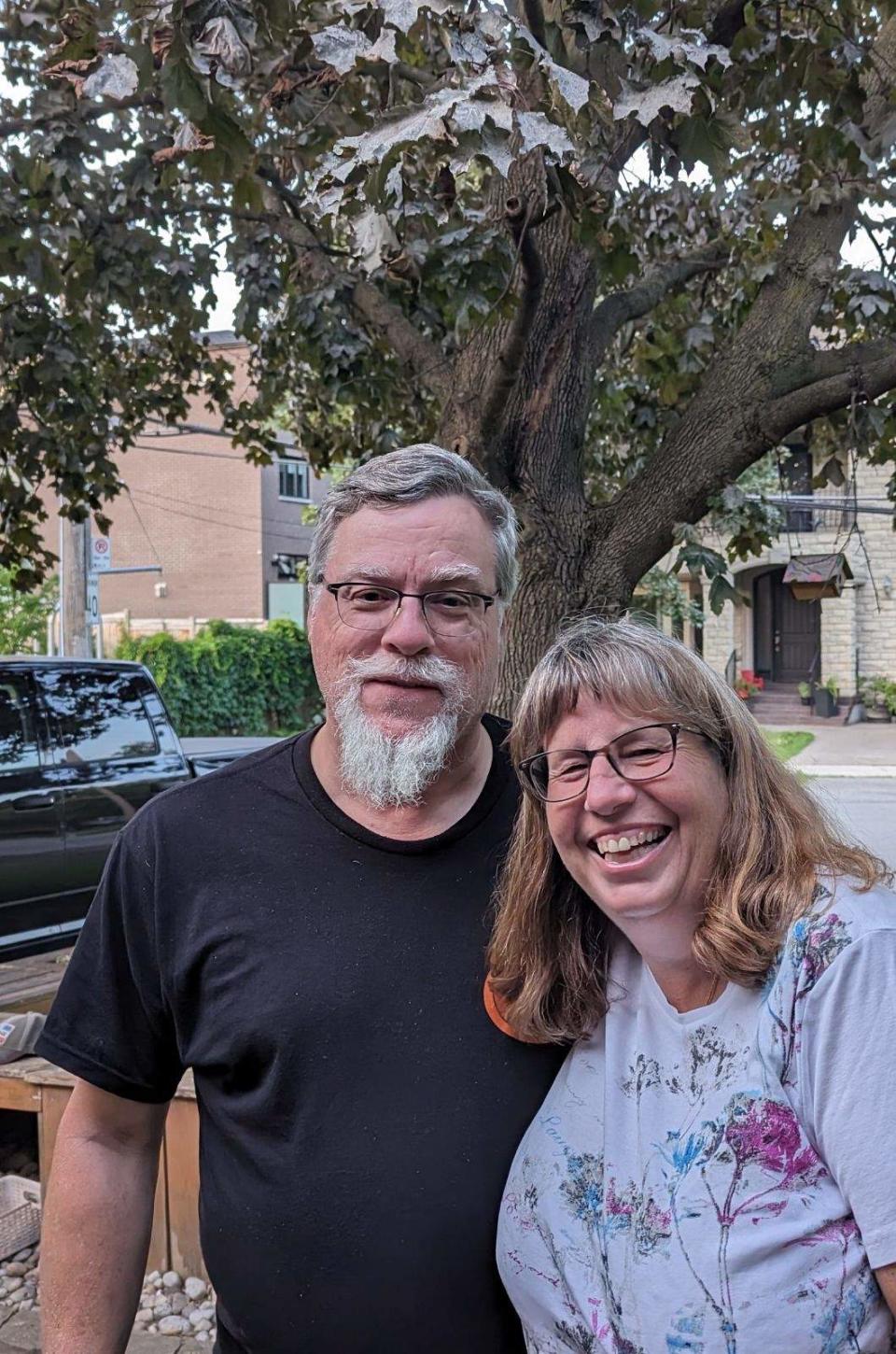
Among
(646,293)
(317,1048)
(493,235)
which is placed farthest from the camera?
(646,293)

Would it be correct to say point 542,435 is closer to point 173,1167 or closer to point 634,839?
point 173,1167

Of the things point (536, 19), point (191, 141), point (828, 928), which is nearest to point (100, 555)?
point (191, 141)

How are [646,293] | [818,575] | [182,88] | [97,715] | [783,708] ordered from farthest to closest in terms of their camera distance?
[783,708], [97,715], [818,575], [646,293], [182,88]

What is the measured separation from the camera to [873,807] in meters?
14.2

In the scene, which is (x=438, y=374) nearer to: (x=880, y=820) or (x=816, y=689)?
(x=880, y=820)

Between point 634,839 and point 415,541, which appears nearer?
point 634,839

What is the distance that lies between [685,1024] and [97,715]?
233 inches

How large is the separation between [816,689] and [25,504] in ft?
72.0

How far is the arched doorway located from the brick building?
11.3m

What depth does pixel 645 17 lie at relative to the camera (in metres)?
2.70

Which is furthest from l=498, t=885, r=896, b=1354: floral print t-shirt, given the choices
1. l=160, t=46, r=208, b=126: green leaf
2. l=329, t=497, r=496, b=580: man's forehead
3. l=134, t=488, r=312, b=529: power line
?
l=134, t=488, r=312, b=529: power line

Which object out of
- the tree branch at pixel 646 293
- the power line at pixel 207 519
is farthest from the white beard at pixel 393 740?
the power line at pixel 207 519

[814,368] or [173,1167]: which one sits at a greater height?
[814,368]

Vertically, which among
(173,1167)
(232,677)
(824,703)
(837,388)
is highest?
(837,388)
